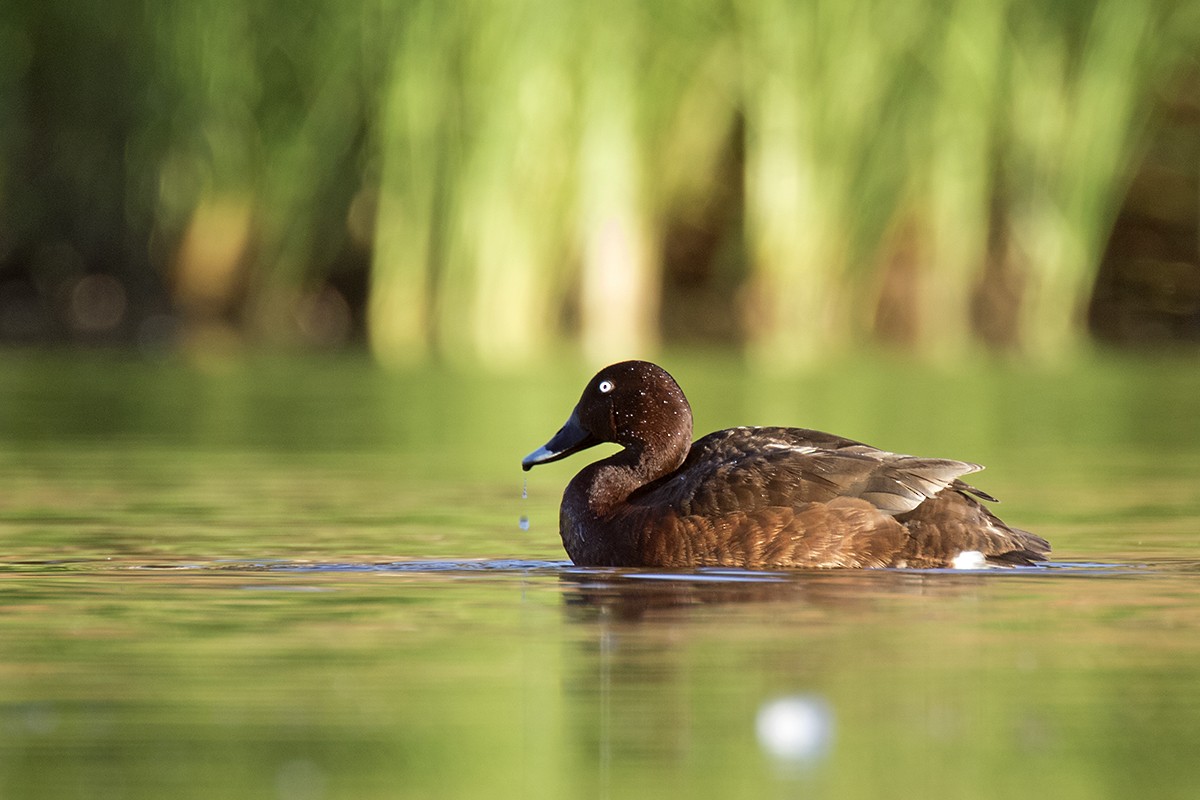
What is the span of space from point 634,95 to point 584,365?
3921 mm

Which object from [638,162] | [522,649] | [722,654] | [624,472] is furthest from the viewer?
[638,162]

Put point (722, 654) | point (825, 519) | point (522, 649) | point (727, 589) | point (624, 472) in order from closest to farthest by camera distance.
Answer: point (722, 654)
point (522, 649)
point (727, 589)
point (825, 519)
point (624, 472)

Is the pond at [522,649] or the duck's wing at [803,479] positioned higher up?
the duck's wing at [803,479]

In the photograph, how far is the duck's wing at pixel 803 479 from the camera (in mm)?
6945

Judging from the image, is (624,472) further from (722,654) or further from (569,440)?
(722,654)

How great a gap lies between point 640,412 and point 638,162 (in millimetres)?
12970

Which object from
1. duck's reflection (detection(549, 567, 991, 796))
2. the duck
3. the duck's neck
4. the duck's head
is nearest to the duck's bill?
the duck's head

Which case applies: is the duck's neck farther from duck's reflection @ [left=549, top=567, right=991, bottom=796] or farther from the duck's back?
duck's reflection @ [left=549, top=567, right=991, bottom=796]

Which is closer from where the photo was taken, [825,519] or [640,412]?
[825,519]

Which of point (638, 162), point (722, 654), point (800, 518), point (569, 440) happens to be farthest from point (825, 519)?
point (638, 162)

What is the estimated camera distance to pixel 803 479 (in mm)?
7012

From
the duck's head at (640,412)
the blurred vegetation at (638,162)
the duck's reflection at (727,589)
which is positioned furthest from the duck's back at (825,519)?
the blurred vegetation at (638,162)

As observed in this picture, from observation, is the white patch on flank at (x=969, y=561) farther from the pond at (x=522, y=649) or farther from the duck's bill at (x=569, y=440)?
the duck's bill at (x=569, y=440)

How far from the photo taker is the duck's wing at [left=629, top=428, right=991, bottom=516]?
22.8 ft
